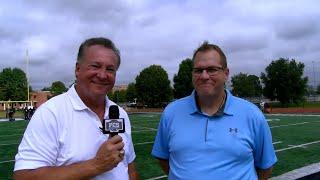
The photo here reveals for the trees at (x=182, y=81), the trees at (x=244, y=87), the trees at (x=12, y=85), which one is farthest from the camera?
the trees at (x=12, y=85)

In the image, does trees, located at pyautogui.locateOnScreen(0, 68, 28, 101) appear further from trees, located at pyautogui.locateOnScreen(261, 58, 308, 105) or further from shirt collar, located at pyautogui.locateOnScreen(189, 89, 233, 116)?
shirt collar, located at pyautogui.locateOnScreen(189, 89, 233, 116)

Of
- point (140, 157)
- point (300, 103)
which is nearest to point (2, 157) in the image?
point (140, 157)

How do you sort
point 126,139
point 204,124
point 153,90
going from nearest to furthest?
point 126,139 → point 204,124 → point 153,90

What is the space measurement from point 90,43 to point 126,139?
719mm

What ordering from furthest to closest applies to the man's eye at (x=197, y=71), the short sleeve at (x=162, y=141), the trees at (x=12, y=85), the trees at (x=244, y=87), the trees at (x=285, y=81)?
the trees at (x=12, y=85) < the trees at (x=244, y=87) < the trees at (x=285, y=81) < the short sleeve at (x=162, y=141) < the man's eye at (x=197, y=71)

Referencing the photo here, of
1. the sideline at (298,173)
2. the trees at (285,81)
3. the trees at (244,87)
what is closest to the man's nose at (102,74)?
the sideline at (298,173)

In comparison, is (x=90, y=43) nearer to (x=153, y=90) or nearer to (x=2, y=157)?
(x=2, y=157)

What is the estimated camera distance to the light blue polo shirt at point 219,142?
3.11m

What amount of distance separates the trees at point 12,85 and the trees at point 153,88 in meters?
37.7

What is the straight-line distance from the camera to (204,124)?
3209 millimetres

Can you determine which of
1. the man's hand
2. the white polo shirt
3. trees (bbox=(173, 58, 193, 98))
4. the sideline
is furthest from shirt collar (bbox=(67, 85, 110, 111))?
trees (bbox=(173, 58, 193, 98))

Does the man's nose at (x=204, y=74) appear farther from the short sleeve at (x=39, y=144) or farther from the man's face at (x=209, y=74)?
the short sleeve at (x=39, y=144)

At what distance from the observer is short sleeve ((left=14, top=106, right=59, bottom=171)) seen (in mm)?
2385

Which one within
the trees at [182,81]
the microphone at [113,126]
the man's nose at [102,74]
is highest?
the trees at [182,81]
